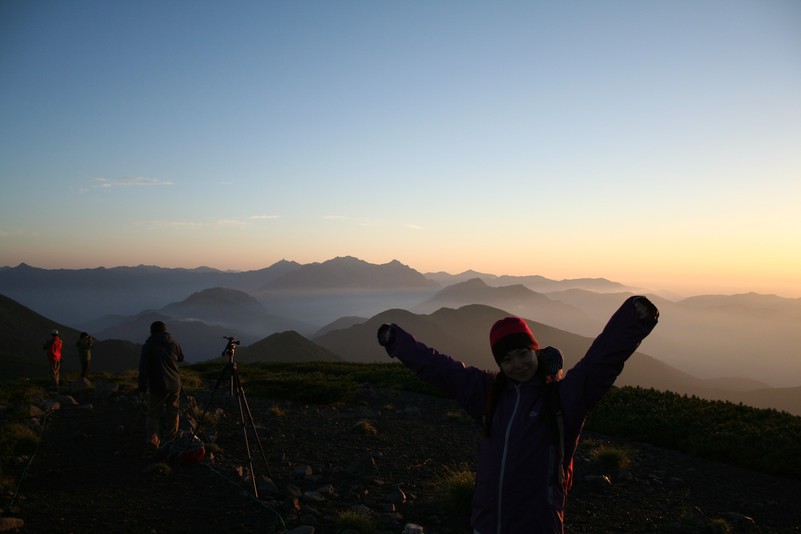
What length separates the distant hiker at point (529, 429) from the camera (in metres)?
3.19

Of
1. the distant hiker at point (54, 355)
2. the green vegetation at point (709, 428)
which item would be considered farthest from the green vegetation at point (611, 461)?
the distant hiker at point (54, 355)

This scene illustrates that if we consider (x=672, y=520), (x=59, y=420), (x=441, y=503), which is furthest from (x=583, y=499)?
(x=59, y=420)

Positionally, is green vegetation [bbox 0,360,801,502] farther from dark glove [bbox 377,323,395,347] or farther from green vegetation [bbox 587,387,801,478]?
dark glove [bbox 377,323,395,347]

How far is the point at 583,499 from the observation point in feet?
28.7

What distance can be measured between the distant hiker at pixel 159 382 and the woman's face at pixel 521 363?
8372mm

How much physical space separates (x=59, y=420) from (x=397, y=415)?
9.60 m

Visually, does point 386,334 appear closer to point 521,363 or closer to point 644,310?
point 521,363

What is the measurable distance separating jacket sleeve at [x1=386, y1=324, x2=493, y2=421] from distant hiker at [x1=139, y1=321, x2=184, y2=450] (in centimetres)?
759

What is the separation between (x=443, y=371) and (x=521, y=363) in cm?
70

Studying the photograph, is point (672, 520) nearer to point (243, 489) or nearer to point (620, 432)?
point (620, 432)

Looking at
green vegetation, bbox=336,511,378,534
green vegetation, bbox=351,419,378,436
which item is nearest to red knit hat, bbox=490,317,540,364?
green vegetation, bbox=336,511,378,534

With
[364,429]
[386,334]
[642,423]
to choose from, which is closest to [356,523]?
[386,334]

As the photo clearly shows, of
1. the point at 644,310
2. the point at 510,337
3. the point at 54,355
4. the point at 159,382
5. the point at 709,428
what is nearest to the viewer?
the point at 644,310

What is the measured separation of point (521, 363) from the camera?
3.40 m
